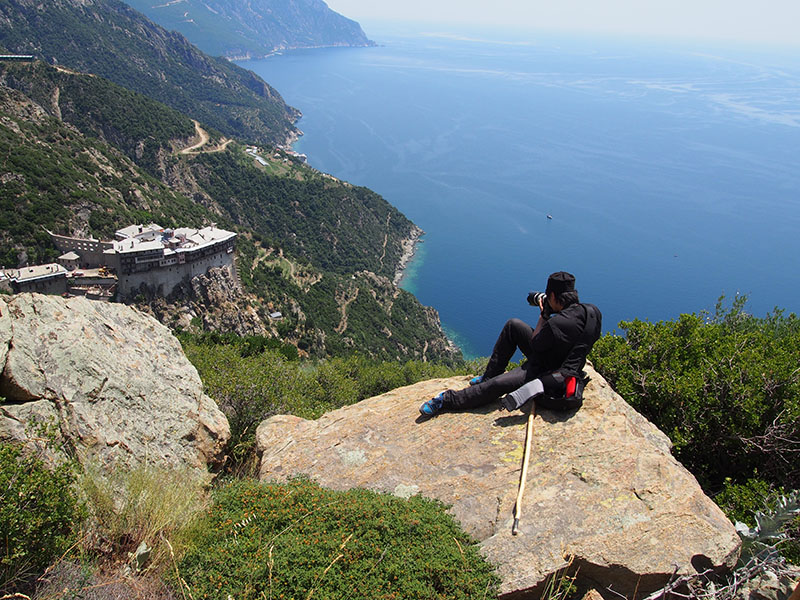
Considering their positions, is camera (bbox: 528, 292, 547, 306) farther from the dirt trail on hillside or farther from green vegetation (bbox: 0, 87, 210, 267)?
the dirt trail on hillside

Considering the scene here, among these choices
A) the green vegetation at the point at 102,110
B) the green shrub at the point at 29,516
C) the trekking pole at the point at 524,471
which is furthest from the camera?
the green vegetation at the point at 102,110

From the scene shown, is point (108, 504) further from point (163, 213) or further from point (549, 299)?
point (163, 213)

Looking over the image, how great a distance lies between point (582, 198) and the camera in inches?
4193

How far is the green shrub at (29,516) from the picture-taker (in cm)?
367

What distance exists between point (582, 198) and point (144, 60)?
120686 millimetres

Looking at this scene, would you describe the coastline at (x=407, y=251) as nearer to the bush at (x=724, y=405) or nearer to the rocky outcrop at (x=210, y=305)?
the rocky outcrop at (x=210, y=305)

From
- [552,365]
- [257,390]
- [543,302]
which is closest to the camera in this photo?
[552,365]

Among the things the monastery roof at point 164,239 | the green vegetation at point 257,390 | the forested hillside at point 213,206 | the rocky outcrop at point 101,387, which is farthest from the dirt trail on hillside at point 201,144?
the rocky outcrop at point 101,387

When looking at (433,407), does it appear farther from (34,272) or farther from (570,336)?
(34,272)

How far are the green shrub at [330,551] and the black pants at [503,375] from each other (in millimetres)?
1783

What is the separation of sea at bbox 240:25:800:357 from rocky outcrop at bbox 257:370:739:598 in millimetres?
33495

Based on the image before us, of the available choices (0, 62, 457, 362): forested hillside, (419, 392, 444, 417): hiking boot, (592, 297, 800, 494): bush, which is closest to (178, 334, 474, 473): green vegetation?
(419, 392, 444, 417): hiking boot

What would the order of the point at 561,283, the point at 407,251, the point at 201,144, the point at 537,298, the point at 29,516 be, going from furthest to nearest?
the point at 407,251, the point at 201,144, the point at 537,298, the point at 561,283, the point at 29,516

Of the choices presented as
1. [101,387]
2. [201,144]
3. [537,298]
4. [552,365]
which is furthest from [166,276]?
[201,144]
